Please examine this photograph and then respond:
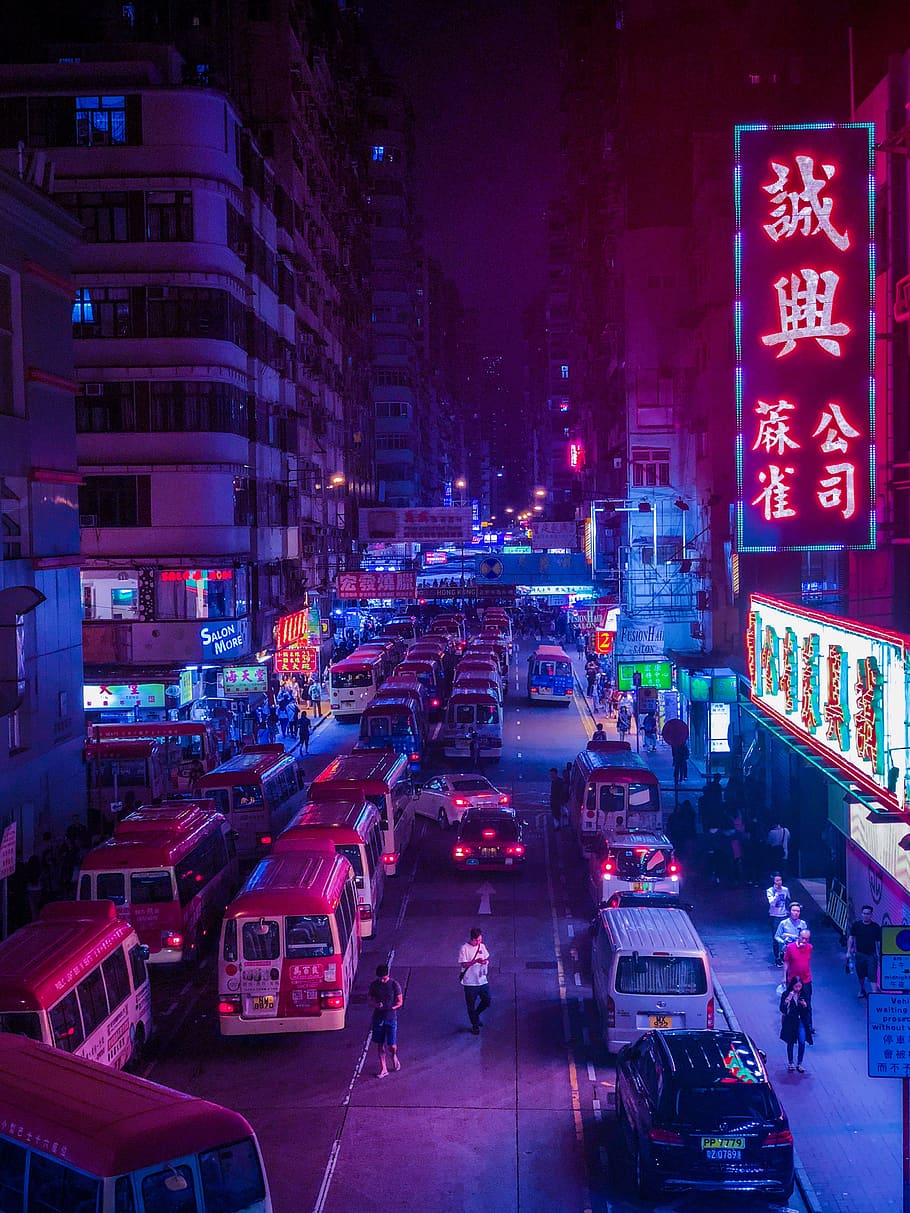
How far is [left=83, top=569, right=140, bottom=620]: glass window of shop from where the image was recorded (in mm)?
39375

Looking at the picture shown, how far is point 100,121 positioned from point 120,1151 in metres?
36.4

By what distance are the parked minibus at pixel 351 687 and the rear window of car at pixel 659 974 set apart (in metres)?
35.3

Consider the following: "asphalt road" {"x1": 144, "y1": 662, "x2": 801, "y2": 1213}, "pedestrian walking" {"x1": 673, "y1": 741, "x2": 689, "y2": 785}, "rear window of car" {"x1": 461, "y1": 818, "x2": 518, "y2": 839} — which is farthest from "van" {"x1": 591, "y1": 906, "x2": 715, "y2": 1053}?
"pedestrian walking" {"x1": 673, "y1": 741, "x2": 689, "y2": 785}

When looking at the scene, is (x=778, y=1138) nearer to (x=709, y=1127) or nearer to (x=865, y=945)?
(x=709, y=1127)

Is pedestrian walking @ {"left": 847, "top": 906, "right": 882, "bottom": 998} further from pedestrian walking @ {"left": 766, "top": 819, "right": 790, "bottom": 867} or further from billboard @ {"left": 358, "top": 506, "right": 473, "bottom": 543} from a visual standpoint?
billboard @ {"left": 358, "top": 506, "right": 473, "bottom": 543}

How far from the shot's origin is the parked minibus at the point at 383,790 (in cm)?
2639

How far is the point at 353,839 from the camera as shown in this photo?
71.8 feet

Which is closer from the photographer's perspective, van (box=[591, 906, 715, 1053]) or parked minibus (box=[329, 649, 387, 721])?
van (box=[591, 906, 715, 1053])

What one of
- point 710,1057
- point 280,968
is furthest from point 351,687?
point 710,1057

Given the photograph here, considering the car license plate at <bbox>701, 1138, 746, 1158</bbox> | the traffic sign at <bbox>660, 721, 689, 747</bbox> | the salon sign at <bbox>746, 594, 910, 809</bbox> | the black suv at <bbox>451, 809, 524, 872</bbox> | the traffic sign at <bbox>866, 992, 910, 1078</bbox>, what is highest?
the salon sign at <bbox>746, 594, 910, 809</bbox>

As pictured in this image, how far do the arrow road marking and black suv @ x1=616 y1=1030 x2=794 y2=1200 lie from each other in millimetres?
11081

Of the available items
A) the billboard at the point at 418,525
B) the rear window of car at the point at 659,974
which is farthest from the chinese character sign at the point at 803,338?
the billboard at the point at 418,525

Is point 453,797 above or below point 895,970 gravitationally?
below

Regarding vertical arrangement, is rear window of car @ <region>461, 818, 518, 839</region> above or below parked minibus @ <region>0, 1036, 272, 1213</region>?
below
